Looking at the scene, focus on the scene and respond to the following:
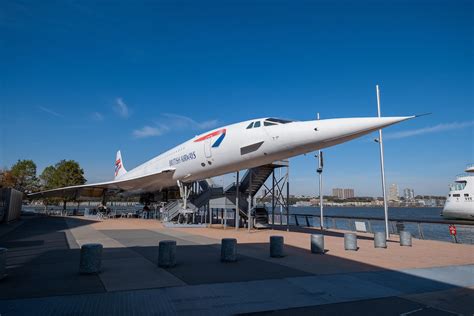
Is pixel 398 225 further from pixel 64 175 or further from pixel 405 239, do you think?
pixel 64 175

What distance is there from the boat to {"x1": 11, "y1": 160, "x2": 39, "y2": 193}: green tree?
230 feet

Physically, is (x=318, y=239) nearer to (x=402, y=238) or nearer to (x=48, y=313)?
(x=402, y=238)

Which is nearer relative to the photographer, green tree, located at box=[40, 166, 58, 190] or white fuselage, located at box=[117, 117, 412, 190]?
white fuselage, located at box=[117, 117, 412, 190]

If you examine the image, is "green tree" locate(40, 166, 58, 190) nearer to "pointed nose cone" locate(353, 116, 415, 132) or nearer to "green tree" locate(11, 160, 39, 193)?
"green tree" locate(11, 160, 39, 193)

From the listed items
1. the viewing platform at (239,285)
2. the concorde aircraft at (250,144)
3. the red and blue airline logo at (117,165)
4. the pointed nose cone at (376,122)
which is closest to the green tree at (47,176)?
the red and blue airline logo at (117,165)

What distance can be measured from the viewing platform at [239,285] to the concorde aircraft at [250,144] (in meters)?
3.98

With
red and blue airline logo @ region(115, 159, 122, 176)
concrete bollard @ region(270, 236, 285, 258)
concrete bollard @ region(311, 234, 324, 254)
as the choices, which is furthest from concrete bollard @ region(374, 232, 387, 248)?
red and blue airline logo @ region(115, 159, 122, 176)

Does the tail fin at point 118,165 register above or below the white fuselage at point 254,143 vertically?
above

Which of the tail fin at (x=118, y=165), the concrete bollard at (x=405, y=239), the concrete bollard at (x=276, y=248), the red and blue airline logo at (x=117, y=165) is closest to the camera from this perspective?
the concrete bollard at (x=276, y=248)

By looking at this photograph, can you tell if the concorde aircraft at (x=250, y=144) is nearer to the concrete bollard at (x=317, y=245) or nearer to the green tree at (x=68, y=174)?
the concrete bollard at (x=317, y=245)

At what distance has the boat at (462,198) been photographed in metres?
42.6

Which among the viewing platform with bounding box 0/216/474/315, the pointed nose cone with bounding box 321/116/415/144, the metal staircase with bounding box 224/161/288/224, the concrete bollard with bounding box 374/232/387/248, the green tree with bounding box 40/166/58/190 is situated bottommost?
the viewing platform with bounding box 0/216/474/315

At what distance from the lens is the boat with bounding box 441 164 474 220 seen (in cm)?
4259

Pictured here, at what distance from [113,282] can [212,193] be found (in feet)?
50.8
